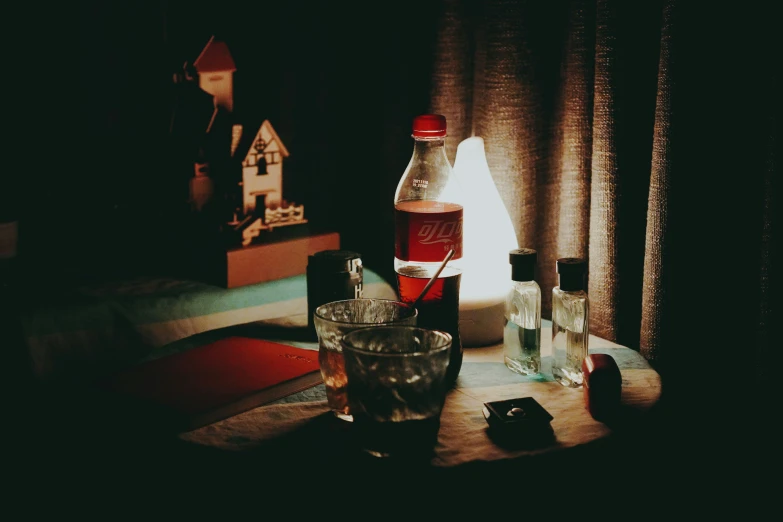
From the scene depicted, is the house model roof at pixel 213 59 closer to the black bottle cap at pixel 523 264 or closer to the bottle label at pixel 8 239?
the bottle label at pixel 8 239

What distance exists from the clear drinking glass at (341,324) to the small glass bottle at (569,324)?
22 cm

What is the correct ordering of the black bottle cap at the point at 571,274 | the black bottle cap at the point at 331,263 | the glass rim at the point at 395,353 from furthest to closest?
the black bottle cap at the point at 331,263, the black bottle cap at the point at 571,274, the glass rim at the point at 395,353

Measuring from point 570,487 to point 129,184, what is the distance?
4.32 feet

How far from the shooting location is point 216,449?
867mm

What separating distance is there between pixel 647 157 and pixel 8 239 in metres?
1.16

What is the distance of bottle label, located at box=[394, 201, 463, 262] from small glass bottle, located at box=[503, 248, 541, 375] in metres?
0.09

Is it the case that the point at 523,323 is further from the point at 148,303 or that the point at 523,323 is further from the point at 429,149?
the point at 148,303

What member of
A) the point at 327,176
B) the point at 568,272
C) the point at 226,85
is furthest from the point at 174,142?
the point at 568,272

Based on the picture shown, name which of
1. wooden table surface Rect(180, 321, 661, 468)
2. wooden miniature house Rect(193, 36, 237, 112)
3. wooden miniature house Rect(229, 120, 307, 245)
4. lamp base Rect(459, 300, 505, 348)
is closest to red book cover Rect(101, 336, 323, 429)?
wooden table surface Rect(180, 321, 661, 468)

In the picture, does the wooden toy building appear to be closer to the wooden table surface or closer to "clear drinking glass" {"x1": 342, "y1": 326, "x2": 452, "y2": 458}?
the wooden table surface

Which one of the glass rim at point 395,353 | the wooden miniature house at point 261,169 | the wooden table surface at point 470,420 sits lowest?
the wooden table surface at point 470,420

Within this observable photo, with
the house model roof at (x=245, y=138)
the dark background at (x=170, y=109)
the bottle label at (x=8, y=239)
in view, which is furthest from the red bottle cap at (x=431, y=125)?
the bottle label at (x=8, y=239)

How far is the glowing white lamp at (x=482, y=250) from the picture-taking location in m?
1.22

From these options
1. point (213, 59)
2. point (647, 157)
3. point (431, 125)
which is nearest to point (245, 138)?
point (213, 59)
